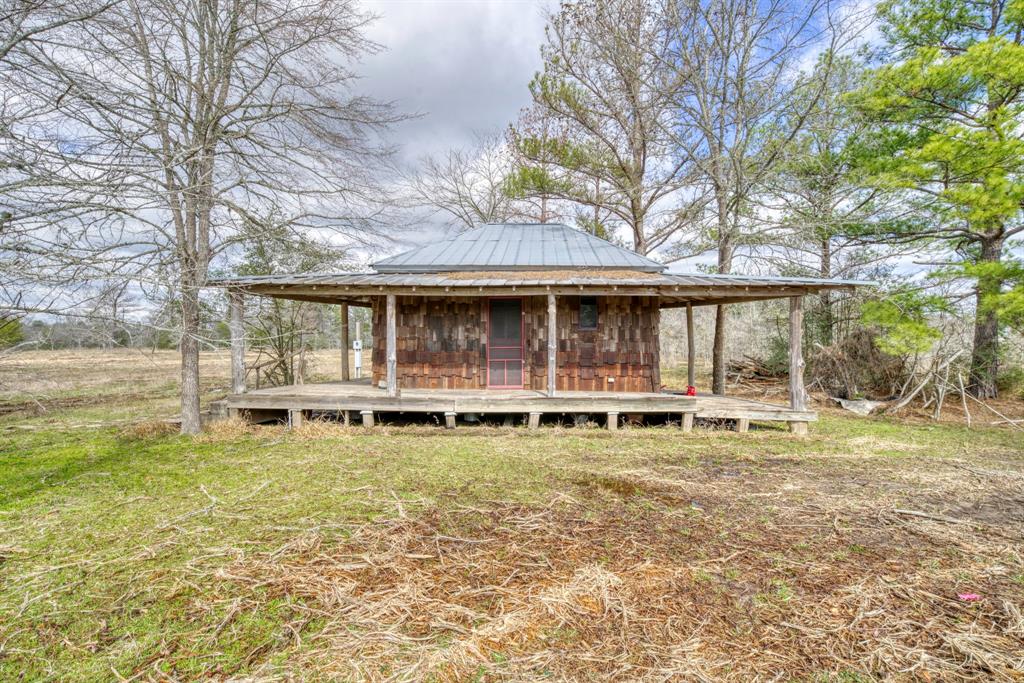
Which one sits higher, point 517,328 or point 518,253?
point 518,253

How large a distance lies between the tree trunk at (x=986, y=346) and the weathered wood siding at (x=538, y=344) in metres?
8.60

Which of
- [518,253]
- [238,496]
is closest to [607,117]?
[518,253]

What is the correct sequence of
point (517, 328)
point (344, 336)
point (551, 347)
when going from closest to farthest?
point (551, 347) < point (517, 328) < point (344, 336)

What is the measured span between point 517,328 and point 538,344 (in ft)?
2.05

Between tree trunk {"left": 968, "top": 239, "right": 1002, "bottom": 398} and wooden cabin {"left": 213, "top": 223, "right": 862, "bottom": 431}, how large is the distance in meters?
6.55

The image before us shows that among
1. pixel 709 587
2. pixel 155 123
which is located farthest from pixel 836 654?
pixel 155 123

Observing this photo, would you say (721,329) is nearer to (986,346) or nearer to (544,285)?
(544,285)

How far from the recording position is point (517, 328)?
Result: 1076 cm

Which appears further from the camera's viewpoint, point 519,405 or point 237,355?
point 237,355

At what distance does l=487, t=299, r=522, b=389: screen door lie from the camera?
10727mm

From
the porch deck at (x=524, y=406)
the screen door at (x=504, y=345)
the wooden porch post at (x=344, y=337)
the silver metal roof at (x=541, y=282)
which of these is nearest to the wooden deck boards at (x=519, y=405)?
the porch deck at (x=524, y=406)

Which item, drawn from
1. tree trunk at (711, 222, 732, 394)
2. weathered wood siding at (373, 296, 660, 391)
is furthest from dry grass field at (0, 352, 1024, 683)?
tree trunk at (711, 222, 732, 394)

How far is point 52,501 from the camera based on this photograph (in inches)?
202

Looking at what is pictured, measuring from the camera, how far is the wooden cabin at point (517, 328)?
8.98 meters
